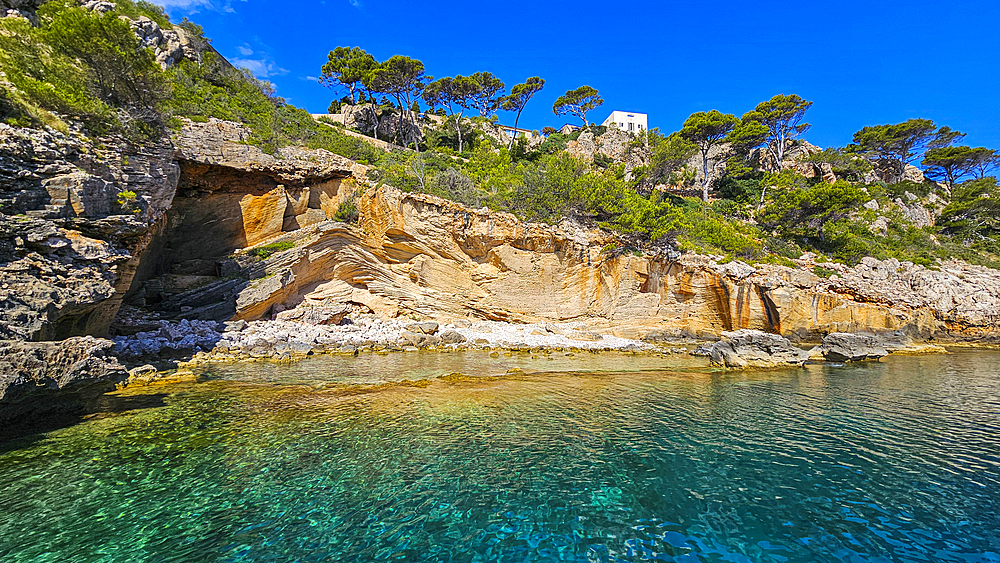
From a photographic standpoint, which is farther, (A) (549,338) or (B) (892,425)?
(A) (549,338)

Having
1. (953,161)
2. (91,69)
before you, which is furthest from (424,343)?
(953,161)

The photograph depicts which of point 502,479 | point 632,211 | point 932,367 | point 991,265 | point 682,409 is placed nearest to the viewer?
point 502,479

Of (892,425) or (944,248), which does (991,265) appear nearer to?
(944,248)

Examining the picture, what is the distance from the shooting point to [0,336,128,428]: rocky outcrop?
625 centimetres

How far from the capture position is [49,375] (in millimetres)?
6719

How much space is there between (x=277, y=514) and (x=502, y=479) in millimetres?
3039

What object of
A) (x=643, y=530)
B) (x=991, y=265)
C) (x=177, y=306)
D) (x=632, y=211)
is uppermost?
(x=632, y=211)

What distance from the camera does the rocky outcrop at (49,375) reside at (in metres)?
6.25

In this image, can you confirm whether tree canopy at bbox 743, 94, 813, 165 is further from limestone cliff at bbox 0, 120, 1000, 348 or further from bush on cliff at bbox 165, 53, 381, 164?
bush on cliff at bbox 165, 53, 381, 164

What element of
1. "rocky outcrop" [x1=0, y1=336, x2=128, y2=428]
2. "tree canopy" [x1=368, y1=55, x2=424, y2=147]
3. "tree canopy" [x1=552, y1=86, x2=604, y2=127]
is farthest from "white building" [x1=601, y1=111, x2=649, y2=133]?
"rocky outcrop" [x1=0, y1=336, x2=128, y2=428]

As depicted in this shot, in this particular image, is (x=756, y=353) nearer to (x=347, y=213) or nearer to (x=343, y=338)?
(x=343, y=338)

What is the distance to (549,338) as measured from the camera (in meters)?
20.2

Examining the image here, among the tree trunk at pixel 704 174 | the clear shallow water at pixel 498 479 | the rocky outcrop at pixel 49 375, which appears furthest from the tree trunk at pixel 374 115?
the rocky outcrop at pixel 49 375

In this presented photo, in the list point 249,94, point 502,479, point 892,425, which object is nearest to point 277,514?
point 502,479
